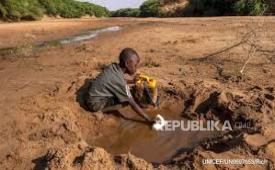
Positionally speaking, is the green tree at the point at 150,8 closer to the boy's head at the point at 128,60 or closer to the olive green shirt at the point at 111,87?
the boy's head at the point at 128,60

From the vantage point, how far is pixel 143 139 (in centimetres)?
632

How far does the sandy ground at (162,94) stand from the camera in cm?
484

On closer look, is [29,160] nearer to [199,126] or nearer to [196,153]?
[196,153]

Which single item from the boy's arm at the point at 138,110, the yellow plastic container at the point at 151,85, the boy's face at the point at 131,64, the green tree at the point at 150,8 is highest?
the boy's face at the point at 131,64

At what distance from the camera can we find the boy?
6.65 meters

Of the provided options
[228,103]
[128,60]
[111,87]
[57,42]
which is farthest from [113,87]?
[57,42]

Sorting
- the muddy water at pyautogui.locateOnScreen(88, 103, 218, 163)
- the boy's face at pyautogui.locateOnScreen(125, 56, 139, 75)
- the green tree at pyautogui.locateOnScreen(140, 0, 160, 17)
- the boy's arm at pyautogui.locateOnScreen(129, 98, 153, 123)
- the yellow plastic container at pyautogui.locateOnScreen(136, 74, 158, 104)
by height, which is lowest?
the green tree at pyautogui.locateOnScreen(140, 0, 160, 17)

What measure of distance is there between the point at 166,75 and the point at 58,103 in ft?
7.00

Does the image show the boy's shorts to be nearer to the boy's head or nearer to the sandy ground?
the sandy ground

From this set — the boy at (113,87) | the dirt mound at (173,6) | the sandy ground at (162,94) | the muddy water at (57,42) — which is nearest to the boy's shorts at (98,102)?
the boy at (113,87)

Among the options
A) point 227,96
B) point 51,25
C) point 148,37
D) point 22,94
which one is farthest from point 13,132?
point 51,25

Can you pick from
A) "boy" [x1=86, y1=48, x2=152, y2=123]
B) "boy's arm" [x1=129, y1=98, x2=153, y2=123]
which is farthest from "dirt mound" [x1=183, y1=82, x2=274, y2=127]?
"boy" [x1=86, y1=48, x2=152, y2=123]

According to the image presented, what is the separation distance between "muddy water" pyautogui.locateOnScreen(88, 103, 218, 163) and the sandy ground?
0.15 metres

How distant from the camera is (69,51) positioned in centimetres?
1137
